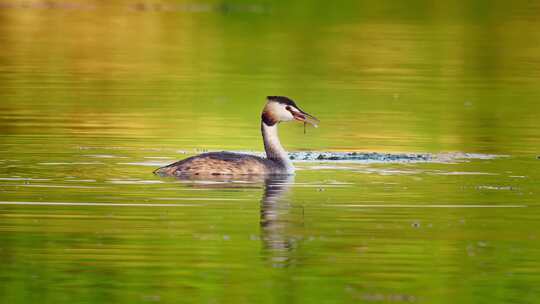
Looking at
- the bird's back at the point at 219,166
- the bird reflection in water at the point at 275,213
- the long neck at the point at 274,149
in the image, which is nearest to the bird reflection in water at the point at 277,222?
the bird reflection in water at the point at 275,213

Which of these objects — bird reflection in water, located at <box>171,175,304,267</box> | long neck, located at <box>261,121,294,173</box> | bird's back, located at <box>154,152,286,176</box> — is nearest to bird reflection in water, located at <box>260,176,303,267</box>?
bird reflection in water, located at <box>171,175,304,267</box>

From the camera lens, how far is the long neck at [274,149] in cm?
1980

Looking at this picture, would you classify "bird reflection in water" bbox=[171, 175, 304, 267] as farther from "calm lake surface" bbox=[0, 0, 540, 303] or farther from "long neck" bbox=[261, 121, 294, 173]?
"long neck" bbox=[261, 121, 294, 173]

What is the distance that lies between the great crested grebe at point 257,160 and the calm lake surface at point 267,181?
310mm

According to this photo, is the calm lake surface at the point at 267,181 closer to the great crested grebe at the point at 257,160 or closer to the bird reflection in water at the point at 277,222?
the bird reflection in water at the point at 277,222

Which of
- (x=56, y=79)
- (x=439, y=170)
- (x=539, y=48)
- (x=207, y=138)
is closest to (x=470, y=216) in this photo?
(x=439, y=170)

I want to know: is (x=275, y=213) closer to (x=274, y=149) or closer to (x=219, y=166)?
(x=219, y=166)

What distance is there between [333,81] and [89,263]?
→ 23477mm

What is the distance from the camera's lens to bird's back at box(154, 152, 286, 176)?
19000 millimetres

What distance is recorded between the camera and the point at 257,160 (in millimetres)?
19562

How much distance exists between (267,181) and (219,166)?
0.56 meters

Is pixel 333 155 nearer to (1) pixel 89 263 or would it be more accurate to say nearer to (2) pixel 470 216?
(2) pixel 470 216

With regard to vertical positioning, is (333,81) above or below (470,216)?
above

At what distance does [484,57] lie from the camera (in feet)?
147
